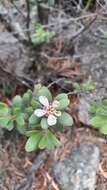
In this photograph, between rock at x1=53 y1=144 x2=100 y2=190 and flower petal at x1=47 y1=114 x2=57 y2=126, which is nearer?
flower petal at x1=47 y1=114 x2=57 y2=126

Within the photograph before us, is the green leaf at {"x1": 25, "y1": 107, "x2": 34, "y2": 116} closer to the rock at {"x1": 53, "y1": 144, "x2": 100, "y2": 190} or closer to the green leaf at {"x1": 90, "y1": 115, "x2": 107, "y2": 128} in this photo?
the green leaf at {"x1": 90, "y1": 115, "x2": 107, "y2": 128}

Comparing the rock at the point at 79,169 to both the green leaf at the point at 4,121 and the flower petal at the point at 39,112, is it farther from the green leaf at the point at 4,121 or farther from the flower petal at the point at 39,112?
the flower petal at the point at 39,112

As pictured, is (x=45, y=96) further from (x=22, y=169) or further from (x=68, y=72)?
(x=68, y=72)

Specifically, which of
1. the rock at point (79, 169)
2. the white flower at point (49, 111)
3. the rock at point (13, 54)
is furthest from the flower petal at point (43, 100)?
the rock at point (13, 54)

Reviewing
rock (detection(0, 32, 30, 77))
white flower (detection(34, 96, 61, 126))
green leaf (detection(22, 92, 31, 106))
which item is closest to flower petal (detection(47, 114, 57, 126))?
white flower (detection(34, 96, 61, 126))

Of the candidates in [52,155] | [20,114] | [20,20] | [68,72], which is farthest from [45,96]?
[20,20]
